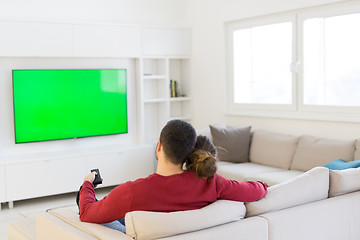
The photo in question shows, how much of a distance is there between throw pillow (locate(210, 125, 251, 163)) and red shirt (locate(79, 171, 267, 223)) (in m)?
2.99

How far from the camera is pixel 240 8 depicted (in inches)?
236

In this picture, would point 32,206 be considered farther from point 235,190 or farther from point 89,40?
point 235,190

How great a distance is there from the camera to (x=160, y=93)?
6.65 metres

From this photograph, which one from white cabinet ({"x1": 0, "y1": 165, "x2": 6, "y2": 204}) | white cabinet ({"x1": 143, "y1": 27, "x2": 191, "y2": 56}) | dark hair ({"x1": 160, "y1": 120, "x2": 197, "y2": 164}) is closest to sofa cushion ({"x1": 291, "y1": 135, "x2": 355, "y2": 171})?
white cabinet ({"x1": 143, "y1": 27, "x2": 191, "y2": 56})

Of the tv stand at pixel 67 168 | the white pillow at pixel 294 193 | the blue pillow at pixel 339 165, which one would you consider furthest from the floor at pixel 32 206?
the white pillow at pixel 294 193

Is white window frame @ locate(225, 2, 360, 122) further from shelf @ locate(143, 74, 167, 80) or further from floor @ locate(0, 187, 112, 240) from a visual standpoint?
floor @ locate(0, 187, 112, 240)

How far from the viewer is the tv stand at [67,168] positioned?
5.22 m

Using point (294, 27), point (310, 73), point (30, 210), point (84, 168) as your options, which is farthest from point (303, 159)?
point (30, 210)

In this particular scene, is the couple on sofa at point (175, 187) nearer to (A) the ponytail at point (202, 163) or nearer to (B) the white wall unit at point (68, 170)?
(A) the ponytail at point (202, 163)

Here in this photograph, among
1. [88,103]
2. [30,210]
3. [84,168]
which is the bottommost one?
[30,210]

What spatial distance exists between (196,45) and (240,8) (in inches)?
35.9

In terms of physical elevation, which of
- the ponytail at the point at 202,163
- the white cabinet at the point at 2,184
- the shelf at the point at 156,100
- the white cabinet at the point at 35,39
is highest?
the white cabinet at the point at 35,39

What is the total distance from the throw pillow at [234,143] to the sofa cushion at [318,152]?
0.66 metres

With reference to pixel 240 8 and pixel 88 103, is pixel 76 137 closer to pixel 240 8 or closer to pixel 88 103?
pixel 88 103
